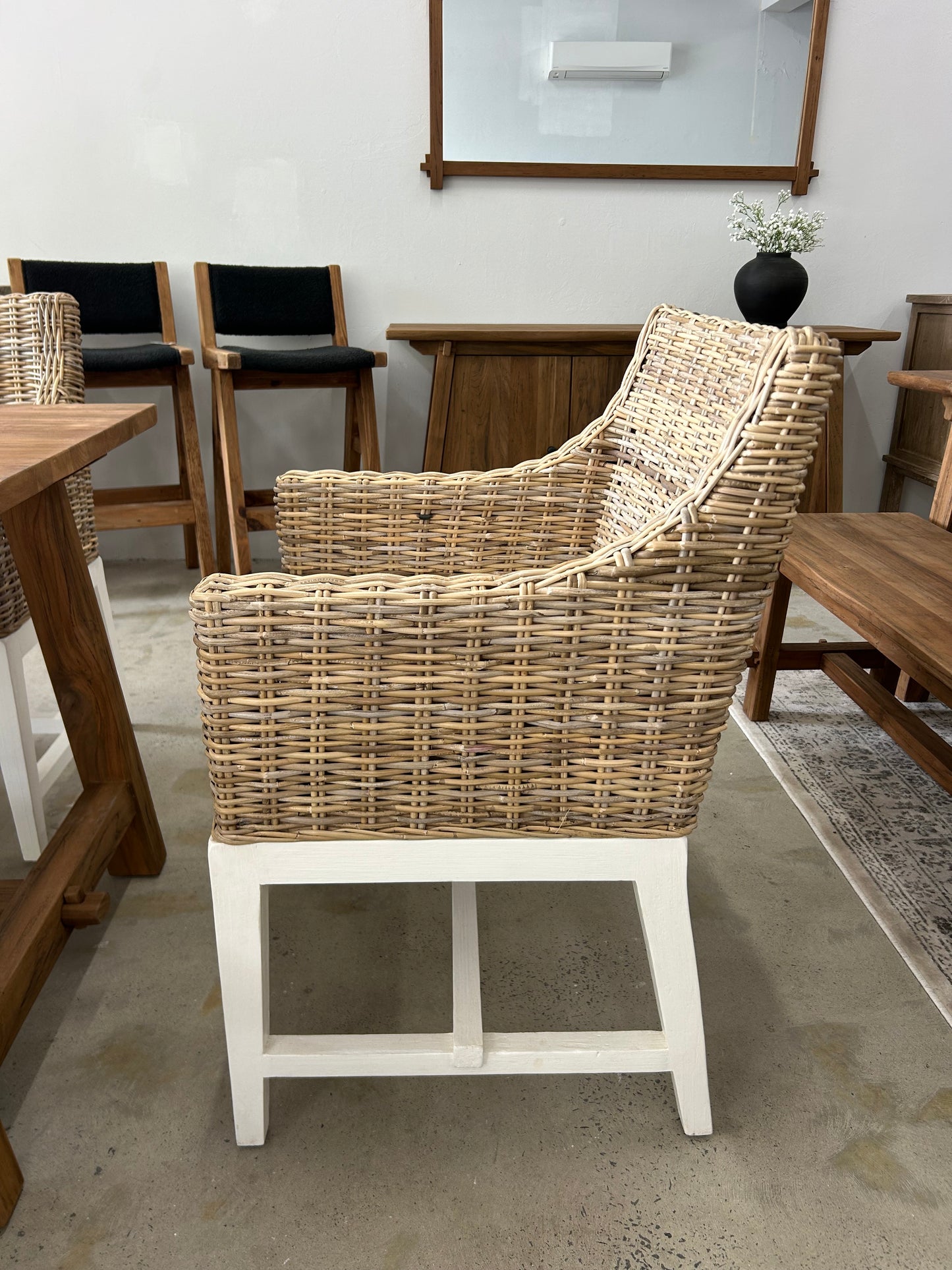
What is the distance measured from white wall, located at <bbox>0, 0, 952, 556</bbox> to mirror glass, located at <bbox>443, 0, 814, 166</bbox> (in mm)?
92

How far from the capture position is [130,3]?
8.41 ft

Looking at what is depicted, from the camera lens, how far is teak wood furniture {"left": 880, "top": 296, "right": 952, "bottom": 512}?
9.08ft

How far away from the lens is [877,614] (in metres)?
1.31

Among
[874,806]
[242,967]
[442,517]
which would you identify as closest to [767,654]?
[874,806]

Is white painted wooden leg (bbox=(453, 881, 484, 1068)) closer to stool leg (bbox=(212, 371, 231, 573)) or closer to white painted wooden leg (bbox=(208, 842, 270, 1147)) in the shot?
white painted wooden leg (bbox=(208, 842, 270, 1147))

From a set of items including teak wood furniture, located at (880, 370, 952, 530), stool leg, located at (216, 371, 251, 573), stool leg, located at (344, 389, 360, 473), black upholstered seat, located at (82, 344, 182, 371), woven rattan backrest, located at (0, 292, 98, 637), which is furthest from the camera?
stool leg, located at (344, 389, 360, 473)

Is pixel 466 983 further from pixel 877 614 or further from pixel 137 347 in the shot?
pixel 137 347

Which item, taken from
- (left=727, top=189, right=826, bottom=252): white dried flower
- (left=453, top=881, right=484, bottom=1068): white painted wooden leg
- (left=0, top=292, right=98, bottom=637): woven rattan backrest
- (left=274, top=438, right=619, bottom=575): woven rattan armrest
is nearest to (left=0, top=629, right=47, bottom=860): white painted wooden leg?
(left=0, top=292, right=98, bottom=637): woven rattan backrest

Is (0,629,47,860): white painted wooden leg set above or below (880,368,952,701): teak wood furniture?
below

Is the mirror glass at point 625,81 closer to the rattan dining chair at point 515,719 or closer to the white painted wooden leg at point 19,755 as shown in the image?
the rattan dining chair at point 515,719

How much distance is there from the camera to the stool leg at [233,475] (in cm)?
248

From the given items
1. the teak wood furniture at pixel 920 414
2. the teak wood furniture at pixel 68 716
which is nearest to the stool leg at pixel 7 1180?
the teak wood furniture at pixel 68 716

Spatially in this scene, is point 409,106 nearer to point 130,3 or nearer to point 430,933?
point 130,3

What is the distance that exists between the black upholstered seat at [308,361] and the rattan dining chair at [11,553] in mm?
A: 817
